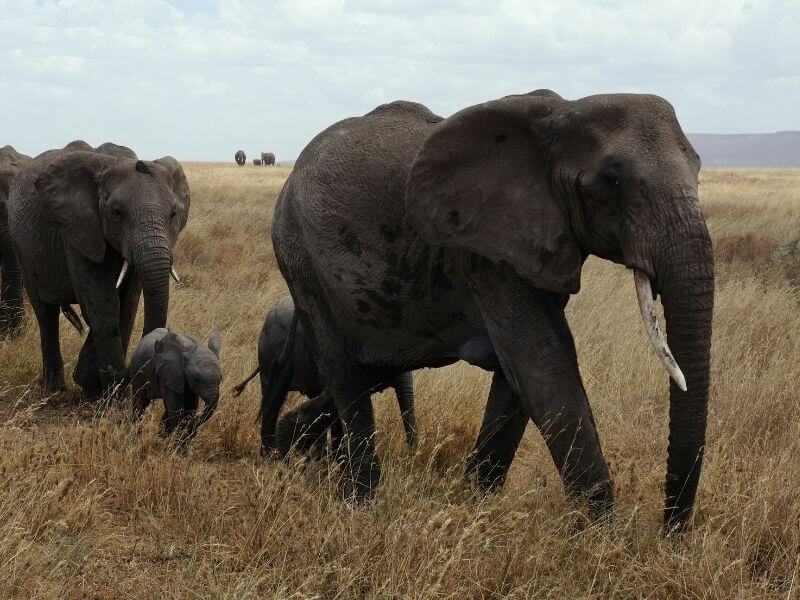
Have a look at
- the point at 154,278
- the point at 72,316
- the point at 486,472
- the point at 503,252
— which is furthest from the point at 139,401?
the point at 503,252

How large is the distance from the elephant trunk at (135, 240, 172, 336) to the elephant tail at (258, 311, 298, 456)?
4.08 feet

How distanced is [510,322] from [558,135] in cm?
80

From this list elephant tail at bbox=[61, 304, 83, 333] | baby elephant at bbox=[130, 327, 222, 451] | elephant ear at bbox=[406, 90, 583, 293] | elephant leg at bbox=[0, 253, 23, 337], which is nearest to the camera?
elephant ear at bbox=[406, 90, 583, 293]

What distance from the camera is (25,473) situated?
5.09 metres

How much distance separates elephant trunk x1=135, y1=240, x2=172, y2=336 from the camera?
7297 millimetres

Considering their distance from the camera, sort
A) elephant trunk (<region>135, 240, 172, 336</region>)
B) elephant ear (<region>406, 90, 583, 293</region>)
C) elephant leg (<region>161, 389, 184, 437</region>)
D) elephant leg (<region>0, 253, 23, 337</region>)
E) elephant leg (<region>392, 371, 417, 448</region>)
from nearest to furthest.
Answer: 1. elephant ear (<region>406, 90, 583, 293</region>)
2. elephant leg (<region>392, 371, 417, 448</region>)
3. elephant leg (<region>161, 389, 184, 437</region>)
4. elephant trunk (<region>135, 240, 172, 336</region>)
5. elephant leg (<region>0, 253, 23, 337</region>)

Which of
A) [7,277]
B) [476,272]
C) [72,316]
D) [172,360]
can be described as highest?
[476,272]

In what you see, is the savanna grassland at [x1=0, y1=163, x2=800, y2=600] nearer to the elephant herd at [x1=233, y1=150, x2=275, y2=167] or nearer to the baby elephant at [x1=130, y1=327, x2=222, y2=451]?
the baby elephant at [x1=130, y1=327, x2=222, y2=451]

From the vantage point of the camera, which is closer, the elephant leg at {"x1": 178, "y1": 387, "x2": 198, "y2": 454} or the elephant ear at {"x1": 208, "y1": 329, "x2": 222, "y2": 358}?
the elephant leg at {"x1": 178, "y1": 387, "x2": 198, "y2": 454}

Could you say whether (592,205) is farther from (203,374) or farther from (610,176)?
(203,374)

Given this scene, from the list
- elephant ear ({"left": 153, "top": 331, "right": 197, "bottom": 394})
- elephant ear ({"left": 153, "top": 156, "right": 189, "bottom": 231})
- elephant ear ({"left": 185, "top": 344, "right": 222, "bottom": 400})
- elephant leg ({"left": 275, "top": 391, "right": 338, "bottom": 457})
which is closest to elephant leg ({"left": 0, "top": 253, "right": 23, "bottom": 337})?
elephant ear ({"left": 153, "top": 156, "right": 189, "bottom": 231})

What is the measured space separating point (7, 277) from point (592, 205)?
25.9 feet

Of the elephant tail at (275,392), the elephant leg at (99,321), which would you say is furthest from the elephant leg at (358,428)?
the elephant leg at (99,321)

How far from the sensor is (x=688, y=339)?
3826mm
